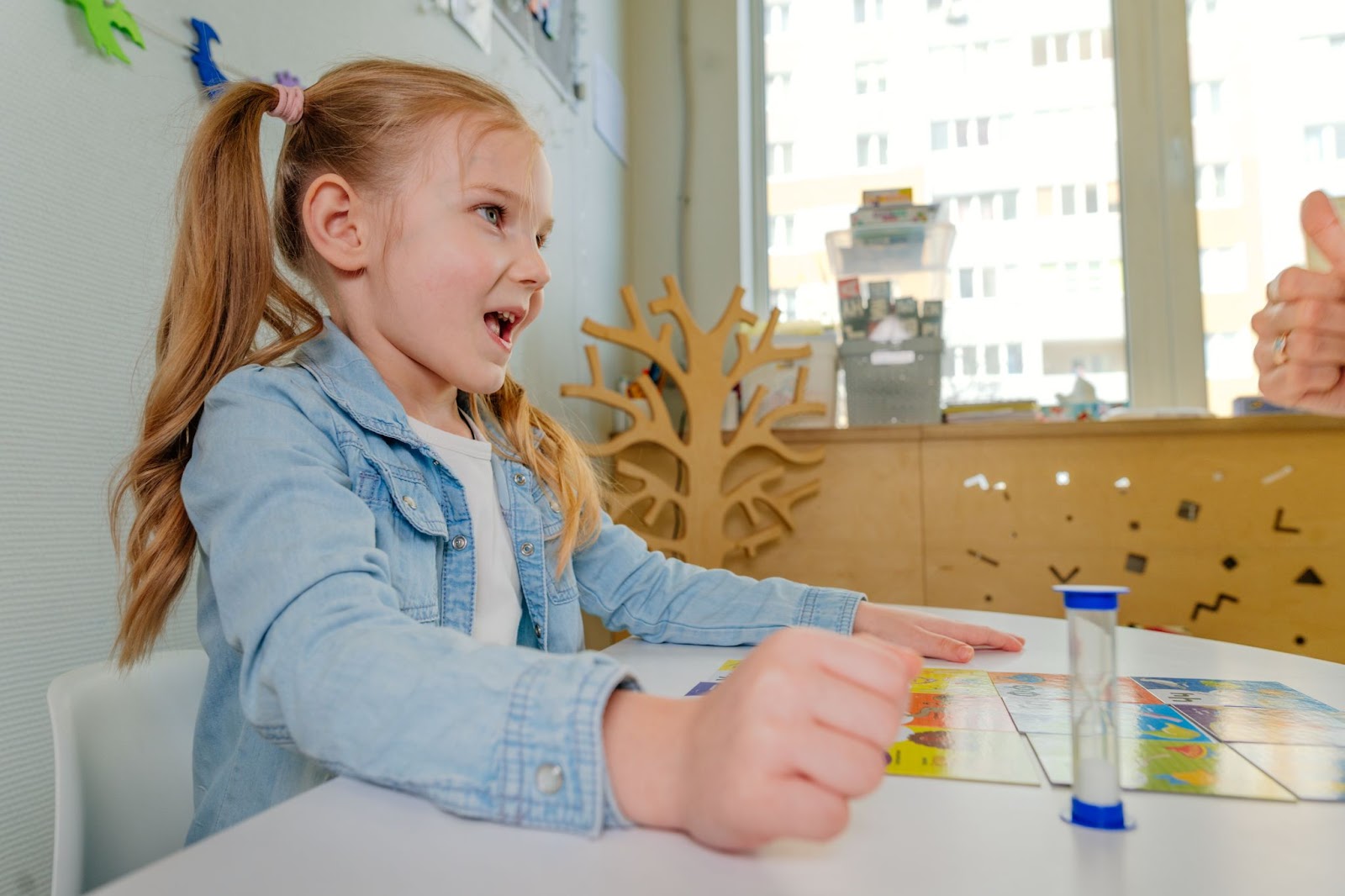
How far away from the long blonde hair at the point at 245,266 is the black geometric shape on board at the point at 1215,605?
55.3 inches

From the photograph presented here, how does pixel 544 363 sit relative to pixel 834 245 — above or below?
below

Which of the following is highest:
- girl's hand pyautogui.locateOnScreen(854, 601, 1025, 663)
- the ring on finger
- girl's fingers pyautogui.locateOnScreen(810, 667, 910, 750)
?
the ring on finger

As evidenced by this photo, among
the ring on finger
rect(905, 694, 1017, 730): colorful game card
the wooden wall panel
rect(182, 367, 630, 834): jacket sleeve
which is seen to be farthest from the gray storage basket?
rect(182, 367, 630, 834): jacket sleeve

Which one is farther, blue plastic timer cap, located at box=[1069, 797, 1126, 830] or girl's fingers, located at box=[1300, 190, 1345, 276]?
girl's fingers, located at box=[1300, 190, 1345, 276]

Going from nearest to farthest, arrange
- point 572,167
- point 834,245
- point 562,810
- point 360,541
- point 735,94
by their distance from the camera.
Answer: point 562,810 → point 360,541 → point 572,167 → point 834,245 → point 735,94

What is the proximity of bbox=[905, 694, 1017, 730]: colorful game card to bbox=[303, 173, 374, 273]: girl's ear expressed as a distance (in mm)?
581

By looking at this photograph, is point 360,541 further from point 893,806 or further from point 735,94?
point 735,94

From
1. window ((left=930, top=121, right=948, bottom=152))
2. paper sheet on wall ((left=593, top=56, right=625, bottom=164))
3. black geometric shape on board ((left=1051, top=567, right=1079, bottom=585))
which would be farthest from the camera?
window ((left=930, top=121, right=948, bottom=152))

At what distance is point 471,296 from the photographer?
0.83 m

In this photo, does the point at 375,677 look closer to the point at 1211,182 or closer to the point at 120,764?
the point at 120,764

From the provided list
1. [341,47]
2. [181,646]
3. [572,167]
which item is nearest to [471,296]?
[181,646]

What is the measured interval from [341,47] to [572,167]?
2.80 feet

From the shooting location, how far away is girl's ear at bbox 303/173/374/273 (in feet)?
2.71

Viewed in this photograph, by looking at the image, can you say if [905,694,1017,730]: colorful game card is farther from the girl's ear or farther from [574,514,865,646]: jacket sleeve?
the girl's ear
